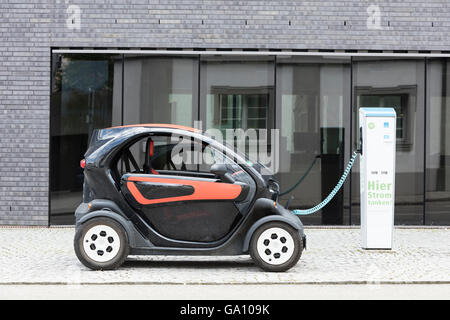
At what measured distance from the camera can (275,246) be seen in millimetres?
7773

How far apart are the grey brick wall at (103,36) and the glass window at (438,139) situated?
3.57 ft

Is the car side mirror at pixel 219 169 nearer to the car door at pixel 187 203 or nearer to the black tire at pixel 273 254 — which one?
the car door at pixel 187 203

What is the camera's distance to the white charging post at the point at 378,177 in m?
9.63

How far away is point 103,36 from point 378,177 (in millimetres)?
5753

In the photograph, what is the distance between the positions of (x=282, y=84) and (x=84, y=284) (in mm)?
6712

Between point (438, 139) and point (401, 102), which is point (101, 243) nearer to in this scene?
point (401, 102)

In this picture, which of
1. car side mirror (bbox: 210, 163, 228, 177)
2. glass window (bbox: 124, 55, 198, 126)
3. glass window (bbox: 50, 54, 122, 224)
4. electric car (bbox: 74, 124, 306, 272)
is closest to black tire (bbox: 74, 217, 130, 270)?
electric car (bbox: 74, 124, 306, 272)

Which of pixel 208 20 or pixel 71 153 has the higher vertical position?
pixel 208 20

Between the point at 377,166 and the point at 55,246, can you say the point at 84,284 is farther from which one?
the point at 377,166

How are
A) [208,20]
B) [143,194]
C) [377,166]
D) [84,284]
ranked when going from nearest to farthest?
[84,284] < [143,194] < [377,166] < [208,20]

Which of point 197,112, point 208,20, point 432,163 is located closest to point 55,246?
point 197,112

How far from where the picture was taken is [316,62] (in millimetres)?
12734

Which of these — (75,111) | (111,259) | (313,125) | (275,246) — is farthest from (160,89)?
(275,246)

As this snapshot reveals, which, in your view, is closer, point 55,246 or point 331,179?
point 55,246
